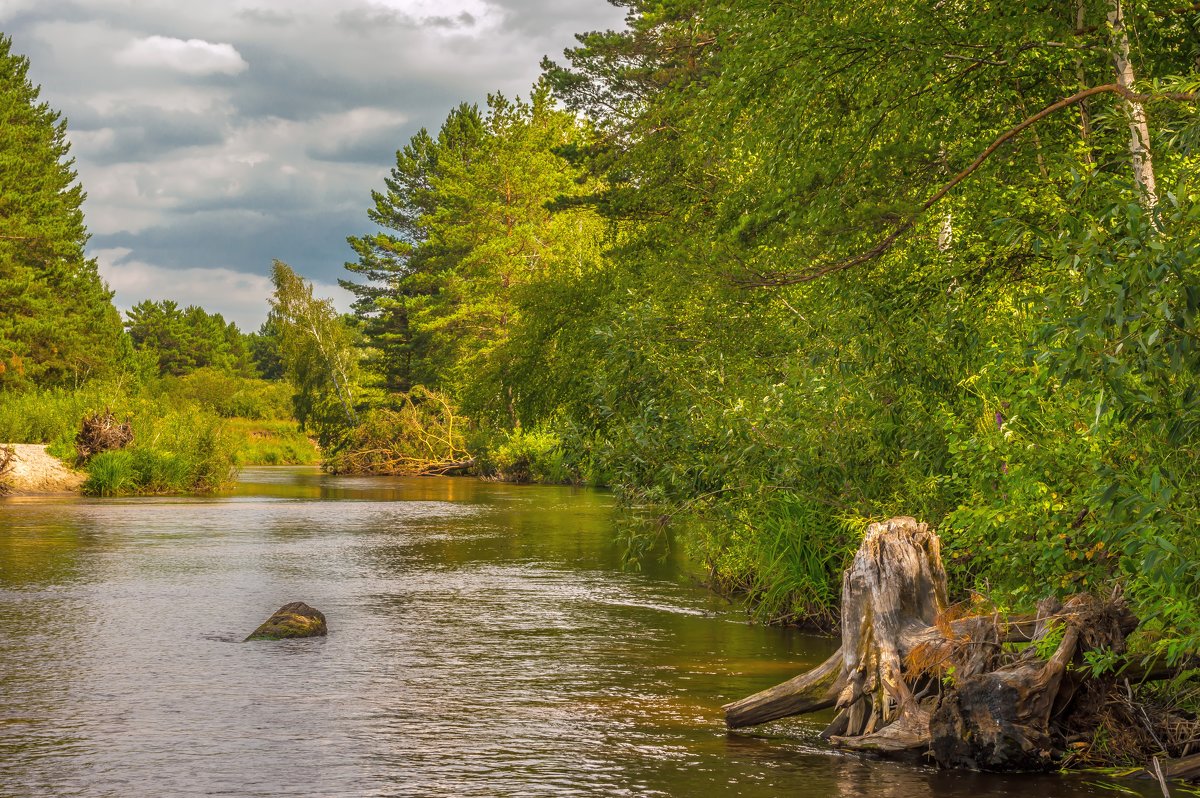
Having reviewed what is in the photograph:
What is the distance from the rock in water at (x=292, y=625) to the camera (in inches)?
575

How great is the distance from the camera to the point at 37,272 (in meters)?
55.7

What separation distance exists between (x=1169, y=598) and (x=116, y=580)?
16.8 metres

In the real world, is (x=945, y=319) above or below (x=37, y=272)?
below

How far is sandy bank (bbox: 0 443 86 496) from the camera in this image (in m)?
38.3

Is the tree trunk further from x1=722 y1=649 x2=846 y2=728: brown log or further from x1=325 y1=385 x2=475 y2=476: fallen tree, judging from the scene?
x1=325 y1=385 x2=475 y2=476: fallen tree

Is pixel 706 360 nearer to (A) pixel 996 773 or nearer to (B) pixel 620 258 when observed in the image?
(A) pixel 996 773

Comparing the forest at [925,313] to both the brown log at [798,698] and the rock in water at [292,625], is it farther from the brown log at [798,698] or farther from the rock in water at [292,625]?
the rock in water at [292,625]

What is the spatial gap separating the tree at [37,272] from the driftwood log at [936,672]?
47802mm

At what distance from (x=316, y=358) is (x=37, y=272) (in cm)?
1733

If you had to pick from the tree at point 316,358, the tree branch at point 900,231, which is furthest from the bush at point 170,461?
the tree branch at point 900,231

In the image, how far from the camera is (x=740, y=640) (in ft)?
47.4

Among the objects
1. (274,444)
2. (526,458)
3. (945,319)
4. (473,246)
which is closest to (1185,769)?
(945,319)

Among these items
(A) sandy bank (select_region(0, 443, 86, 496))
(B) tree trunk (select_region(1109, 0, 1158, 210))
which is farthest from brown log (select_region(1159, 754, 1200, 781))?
(A) sandy bank (select_region(0, 443, 86, 496))

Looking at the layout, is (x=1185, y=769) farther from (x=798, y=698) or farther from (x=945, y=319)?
(x=945, y=319)
